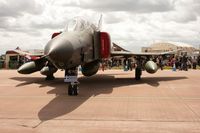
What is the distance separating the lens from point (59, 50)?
8984mm

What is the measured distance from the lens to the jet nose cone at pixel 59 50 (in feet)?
29.2

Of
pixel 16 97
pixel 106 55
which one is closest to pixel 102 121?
pixel 16 97

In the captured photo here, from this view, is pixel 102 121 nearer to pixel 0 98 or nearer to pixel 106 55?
pixel 0 98

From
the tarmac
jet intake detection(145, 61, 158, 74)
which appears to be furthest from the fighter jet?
the tarmac

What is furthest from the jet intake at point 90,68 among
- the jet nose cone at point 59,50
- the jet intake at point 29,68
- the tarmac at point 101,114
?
the jet nose cone at point 59,50

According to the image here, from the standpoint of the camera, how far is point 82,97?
10367mm

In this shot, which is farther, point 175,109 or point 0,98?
point 0,98

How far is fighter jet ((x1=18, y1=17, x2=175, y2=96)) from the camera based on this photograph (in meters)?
9.22

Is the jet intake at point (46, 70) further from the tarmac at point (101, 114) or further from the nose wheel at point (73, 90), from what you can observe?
the nose wheel at point (73, 90)

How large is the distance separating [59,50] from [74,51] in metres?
0.98

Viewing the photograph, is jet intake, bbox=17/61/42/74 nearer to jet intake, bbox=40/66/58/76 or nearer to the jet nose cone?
jet intake, bbox=40/66/58/76

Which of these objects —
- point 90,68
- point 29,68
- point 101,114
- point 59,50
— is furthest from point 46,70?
point 101,114

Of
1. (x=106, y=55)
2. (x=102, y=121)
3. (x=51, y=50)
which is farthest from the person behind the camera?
(x=106, y=55)

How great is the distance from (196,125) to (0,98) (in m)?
6.88
